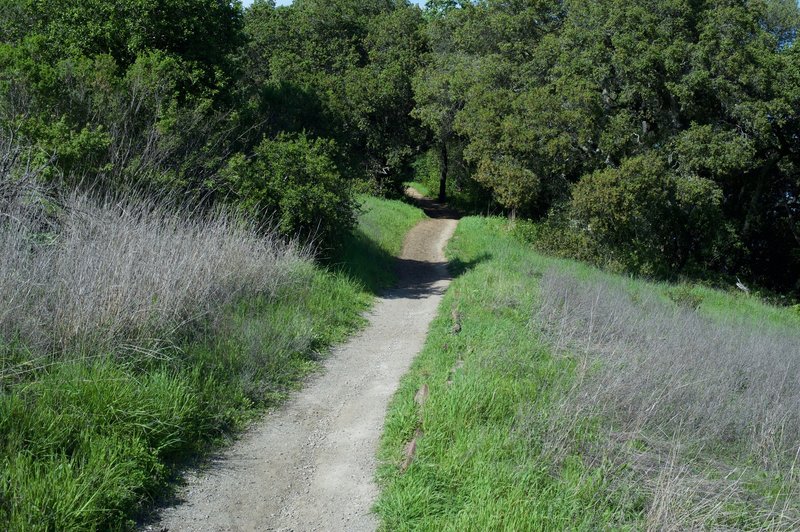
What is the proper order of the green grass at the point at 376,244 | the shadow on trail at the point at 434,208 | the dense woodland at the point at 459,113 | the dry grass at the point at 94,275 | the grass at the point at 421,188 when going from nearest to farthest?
the dry grass at the point at 94,275 < the dense woodland at the point at 459,113 < the green grass at the point at 376,244 < the shadow on trail at the point at 434,208 < the grass at the point at 421,188

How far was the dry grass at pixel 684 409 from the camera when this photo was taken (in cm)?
536

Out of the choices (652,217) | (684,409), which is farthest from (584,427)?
(652,217)

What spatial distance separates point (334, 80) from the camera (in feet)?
104

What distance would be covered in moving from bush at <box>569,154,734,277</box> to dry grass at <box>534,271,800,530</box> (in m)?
10.1

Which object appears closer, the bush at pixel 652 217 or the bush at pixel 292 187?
the bush at pixel 292 187

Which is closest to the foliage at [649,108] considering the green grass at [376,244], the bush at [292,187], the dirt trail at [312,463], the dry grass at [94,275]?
the green grass at [376,244]

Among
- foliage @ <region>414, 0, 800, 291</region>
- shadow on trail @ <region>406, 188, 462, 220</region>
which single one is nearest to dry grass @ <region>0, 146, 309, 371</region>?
foliage @ <region>414, 0, 800, 291</region>

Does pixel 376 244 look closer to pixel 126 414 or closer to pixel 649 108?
pixel 649 108

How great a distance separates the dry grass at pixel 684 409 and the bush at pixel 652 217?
10136mm

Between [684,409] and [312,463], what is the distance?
395 cm

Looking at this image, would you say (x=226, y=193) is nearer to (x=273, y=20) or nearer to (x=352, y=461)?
(x=352, y=461)

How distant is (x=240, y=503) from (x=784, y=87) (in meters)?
21.5

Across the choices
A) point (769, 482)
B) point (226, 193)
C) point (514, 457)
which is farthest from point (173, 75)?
point (769, 482)

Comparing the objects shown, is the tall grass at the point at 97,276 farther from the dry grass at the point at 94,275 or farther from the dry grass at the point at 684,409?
the dry grass at the point at 684,409
